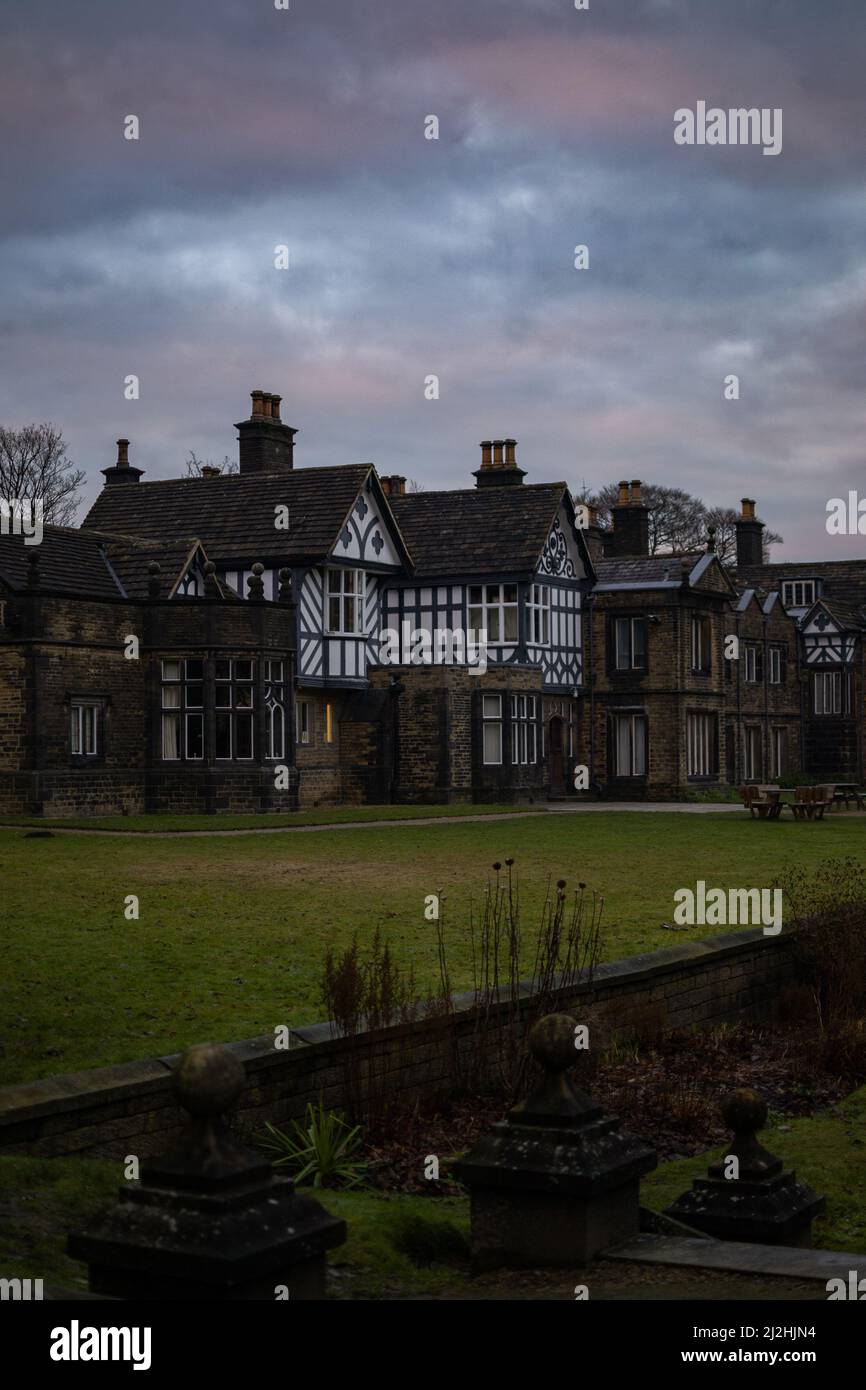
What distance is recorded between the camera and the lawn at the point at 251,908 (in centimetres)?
988

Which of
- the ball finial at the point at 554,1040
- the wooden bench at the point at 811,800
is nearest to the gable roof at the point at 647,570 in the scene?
the wooden bench at the point at 811,800

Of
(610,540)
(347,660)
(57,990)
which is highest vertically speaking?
(610,540)

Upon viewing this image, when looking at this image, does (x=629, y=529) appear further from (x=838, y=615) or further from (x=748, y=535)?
(x=748, y=535)

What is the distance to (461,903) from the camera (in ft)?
52.7

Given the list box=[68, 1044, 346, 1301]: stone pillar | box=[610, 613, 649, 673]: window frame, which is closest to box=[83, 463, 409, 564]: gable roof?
box=[610, 613, 649, 673]: window frame

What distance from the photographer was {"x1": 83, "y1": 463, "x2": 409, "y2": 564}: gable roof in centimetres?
3662

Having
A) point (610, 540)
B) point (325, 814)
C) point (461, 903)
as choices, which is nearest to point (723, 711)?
point (610, 540)

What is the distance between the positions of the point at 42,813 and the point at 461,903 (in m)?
15.6

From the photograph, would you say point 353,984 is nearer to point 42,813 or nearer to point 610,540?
point 42,813

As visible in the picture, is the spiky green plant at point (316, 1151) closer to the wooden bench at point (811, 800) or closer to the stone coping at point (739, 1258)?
the stone coping at point (739, 1258)

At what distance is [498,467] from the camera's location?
149 feet

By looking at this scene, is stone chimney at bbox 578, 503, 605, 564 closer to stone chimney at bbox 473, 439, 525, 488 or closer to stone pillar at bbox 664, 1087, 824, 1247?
stone chimney at bbox 473, 439, 525, 488

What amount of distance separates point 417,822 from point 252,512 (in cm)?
1031

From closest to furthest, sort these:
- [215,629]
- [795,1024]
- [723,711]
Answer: [795,1024], [215,629], [723,711]
